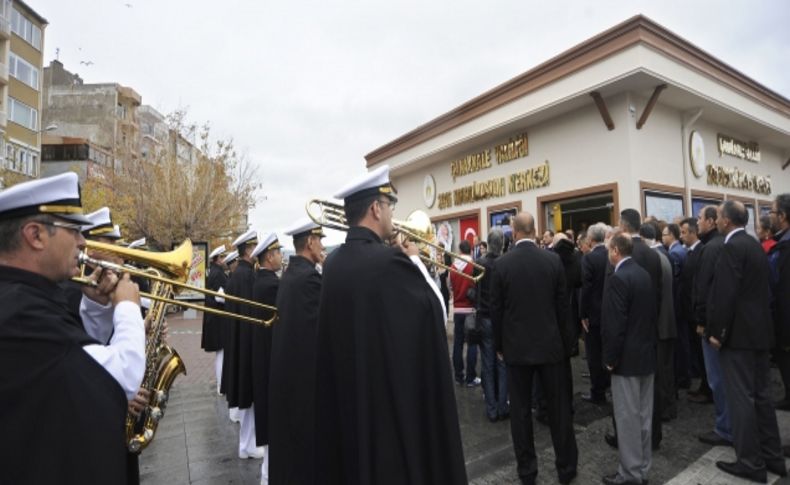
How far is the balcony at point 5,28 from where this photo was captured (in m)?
29.2

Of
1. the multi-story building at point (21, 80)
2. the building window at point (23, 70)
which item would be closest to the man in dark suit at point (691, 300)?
the multi-story building at point (21, 80)

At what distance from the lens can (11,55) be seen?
30.7m

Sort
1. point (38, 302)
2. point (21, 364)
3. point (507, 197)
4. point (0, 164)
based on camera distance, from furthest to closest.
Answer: point (0, 164) → point (507, 197) → point (38, 302) → point (21, 364)

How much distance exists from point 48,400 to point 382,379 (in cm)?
126

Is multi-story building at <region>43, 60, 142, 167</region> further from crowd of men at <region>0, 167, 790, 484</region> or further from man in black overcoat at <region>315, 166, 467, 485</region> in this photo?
man in black overcoat at <region>315, 166, 467, 485</region>

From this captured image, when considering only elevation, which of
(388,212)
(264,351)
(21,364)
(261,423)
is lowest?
(261,423)

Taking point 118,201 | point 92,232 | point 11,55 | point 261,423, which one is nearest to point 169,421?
point 261,423

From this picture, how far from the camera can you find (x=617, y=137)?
9.98 meters

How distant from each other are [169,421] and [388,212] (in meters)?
5.62

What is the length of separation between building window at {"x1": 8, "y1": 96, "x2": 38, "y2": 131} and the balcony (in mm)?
4304

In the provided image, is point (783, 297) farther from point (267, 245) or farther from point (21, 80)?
point (21, 80)

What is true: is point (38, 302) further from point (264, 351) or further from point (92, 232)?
point (264, 351)

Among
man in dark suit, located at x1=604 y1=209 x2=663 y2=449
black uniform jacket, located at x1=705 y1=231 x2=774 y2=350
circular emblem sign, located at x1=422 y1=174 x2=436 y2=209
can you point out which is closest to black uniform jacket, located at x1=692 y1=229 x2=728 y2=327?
black uniform jacket, located at x1=705 y1=231 x2=774 y2=350

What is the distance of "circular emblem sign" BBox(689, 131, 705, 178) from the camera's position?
11.1m
